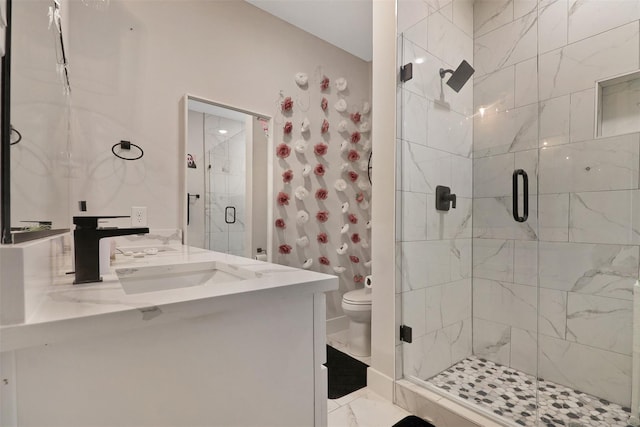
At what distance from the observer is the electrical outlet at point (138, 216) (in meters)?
1.75

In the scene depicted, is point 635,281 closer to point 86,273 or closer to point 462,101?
point 462,101

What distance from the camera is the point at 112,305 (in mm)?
550

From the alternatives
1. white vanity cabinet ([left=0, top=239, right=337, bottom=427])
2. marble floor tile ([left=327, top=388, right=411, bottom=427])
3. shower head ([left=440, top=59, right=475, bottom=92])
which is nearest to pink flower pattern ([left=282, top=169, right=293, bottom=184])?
shower head ([left=440, top=59, right=475, bottom=92])

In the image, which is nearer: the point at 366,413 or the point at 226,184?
the point at 366,413

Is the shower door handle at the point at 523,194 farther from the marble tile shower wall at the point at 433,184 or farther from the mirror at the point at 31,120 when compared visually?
the mirror at the point at 31,120

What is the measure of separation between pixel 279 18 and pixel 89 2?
1296mm

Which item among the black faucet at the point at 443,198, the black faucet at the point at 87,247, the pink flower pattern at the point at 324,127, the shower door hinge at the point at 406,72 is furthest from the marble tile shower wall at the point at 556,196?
the black faucet at the point at 87,247

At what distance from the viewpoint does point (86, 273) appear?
0.75 metres

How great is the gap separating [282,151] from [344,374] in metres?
1.66

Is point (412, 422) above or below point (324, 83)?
below

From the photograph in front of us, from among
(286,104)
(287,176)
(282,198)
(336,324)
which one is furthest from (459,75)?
(336,324)

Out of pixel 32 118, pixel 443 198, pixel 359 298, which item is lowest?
pixel 359 298

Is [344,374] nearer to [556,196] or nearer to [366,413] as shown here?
[366,413]

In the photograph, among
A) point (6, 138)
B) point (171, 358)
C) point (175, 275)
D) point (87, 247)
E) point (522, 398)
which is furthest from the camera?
point (522, 398)
